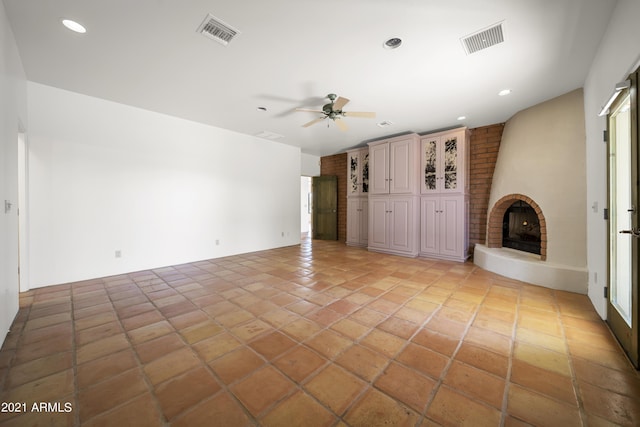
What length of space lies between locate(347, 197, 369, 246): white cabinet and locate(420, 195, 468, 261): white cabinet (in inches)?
62.2

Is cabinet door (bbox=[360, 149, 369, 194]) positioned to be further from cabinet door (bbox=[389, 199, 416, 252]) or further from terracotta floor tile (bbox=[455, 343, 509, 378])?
terracotta floor tile (bbox=[455, 343, 509, 378])

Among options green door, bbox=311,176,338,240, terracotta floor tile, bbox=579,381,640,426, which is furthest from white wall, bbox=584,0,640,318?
green door, bbox=311,176,338,240

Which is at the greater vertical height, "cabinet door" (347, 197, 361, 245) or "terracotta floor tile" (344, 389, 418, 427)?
"cabinet door" (347, 197, 361, 245)

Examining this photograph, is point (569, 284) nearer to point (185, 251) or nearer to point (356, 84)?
point (356, 84)

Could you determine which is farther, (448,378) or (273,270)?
(273,270)

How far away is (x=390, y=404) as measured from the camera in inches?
53.1

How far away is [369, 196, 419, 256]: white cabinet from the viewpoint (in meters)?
5.16

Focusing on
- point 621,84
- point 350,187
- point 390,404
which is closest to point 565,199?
point 621,84

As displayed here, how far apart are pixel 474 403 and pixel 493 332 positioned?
39.8 inches

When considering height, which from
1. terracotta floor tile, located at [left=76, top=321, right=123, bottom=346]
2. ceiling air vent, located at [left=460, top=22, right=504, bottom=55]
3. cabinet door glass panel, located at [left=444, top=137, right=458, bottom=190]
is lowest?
terracotta floor tile, located at [left=76, top=321, right=123, bottom=346]

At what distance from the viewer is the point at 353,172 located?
6570 mm

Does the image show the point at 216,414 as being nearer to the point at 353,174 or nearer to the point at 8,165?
the point at 8,165

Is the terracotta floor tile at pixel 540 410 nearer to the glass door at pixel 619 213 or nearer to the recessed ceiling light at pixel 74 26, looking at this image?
the glass door at pixel 619 213

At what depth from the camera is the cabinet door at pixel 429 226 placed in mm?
5000
